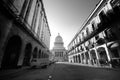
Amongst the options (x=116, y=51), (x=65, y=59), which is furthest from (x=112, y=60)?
(x=65, y=59)

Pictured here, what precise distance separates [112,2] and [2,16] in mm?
18742

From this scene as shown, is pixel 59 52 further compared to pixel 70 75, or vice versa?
pixel 59 52

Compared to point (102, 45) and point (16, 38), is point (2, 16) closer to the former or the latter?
point (16, 38)

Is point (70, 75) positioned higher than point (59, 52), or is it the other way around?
point (59, 52)

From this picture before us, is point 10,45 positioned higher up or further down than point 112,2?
further down

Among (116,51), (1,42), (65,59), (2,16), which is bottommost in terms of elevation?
(65,59)

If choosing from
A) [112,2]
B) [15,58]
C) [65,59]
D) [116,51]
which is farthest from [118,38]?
[65,59]

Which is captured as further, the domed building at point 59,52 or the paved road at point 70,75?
the domed building at point 59,52

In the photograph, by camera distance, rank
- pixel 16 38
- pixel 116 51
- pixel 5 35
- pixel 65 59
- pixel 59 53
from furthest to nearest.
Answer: pixel 59 53, pixel 65 59, pixel 116 51, pixel 16 38, pixel 5 35

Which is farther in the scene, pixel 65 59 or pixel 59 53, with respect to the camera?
pixel 59 53

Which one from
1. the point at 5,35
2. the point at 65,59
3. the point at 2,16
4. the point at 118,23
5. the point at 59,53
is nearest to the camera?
the point at 2,16

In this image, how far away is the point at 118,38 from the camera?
1005 centimetres

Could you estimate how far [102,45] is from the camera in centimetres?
1355

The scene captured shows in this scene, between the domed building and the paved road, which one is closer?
the paved road
